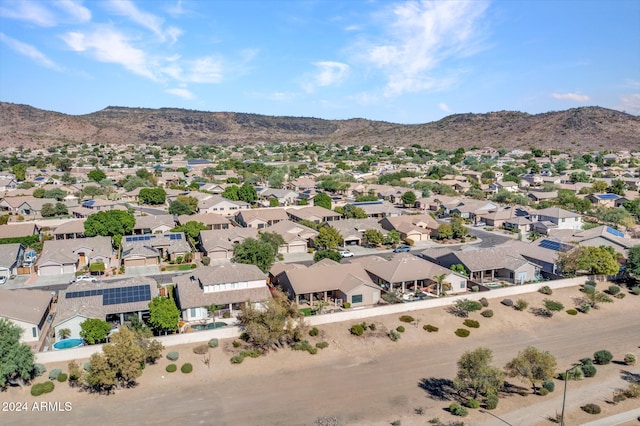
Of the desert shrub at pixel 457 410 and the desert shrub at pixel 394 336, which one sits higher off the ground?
the desert shrub at pixel 394 336

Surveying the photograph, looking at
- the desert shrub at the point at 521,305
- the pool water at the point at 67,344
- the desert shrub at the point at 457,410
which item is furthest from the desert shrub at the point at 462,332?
the pool water at the point at 67,344

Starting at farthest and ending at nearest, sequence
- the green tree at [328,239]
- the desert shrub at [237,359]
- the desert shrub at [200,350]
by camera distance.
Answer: the green tree at [328,239] → the desert shrub at [200,350] → the desert shrub at [237,359]

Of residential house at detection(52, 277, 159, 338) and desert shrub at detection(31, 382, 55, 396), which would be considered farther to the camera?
residential house at detection(52, 277, 159, 338)

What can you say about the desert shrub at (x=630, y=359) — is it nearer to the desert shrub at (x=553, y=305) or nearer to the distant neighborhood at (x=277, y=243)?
the desert shrub at (x=553, y=305)

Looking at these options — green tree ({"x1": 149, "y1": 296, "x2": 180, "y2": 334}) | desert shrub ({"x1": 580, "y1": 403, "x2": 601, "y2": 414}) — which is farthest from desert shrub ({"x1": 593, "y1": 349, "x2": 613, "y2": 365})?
green tree ({"x1": 149, "y1": 296, "x2": 180, "y2": 334})

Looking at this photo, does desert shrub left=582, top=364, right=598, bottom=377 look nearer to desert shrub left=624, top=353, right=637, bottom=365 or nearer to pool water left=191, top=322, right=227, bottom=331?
desert shrub left=624, top=353, right=637, bottom=365

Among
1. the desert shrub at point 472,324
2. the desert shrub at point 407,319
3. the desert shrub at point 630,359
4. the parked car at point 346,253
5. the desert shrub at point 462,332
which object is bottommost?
the desert shrub at point 630,359

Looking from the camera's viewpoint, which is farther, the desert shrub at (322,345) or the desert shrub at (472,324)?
the desert shrub at (472,324)
